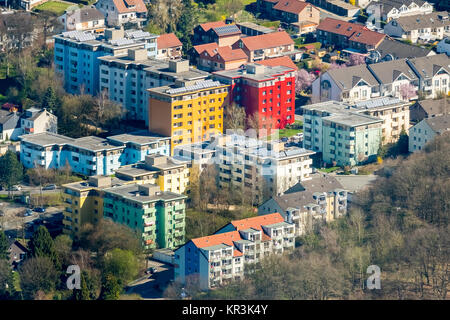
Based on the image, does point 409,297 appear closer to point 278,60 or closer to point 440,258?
point 440,258

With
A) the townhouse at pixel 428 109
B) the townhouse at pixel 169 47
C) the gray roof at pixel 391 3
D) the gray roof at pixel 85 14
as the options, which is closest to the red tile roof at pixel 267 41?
the townhouse at pixel 169 47

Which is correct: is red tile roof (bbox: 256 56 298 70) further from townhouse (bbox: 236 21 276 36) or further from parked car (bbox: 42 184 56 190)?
parked car (bbox: 42 184 56 190)

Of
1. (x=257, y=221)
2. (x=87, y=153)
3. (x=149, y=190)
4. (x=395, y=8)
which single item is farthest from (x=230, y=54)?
(x=257, y=221)

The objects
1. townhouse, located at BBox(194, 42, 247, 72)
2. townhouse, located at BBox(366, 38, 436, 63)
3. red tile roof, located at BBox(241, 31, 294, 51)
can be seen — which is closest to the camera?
townhouse, located at BBox(194, 42, 247, 72)

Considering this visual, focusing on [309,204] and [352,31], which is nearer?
[309,204]

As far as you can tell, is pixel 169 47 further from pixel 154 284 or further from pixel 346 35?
pixel 154 284

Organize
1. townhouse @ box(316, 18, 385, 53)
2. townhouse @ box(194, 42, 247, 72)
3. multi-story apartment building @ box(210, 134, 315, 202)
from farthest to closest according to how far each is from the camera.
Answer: townhouse @ box(316, 18, 385, 53)
townhouse @ box(194, 42, 247, 72)
multi-story apartment building @ box(210, 134, 315, 202)

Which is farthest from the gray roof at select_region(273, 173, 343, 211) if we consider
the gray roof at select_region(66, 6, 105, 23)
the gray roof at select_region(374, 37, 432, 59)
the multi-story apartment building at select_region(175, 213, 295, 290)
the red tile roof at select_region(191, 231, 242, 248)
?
the gray roof at select_region(66, 6, 105, 23)
